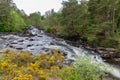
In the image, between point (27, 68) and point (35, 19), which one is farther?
point (35, 19)

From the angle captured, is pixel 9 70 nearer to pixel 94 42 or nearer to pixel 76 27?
pixel 94 42

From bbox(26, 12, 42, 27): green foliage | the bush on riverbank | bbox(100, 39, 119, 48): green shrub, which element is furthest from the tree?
the bush on riverbank

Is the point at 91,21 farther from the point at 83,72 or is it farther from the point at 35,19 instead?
the point at 35,19

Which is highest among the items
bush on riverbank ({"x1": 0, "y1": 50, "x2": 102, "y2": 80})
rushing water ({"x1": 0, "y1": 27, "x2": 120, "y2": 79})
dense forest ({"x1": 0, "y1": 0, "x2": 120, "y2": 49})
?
dense forest ({"x1": 0, "y1": 0, "x2": 120, "y2": 49})

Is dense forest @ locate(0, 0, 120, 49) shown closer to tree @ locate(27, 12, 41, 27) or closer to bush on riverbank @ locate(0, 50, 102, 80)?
bush on riverbank @ locate(0, 50, 102, 80)

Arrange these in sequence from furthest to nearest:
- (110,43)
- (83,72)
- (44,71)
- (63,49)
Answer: (110,43), (63,49), (44,71), (83,72)

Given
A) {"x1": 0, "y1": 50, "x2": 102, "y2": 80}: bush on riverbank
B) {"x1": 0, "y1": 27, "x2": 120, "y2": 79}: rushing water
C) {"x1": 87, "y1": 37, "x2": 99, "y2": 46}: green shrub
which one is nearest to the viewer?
{"x1": 0, "y1": 50, "x2": 102, "y2": 80}: bush on riverbank

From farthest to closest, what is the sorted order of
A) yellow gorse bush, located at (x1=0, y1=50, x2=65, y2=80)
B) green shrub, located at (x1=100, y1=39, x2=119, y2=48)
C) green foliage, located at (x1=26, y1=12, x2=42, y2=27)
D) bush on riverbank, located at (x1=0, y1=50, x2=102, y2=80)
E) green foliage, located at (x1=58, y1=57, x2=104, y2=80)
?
green foliage, located at (x1=26, y1=12, x2=42, y2=27)
green shrub, located at (x1=100, y1=39, x2=119, y2=48)
green foliage, located at (x1=58, y1=57, x2=104, y2=80)
bush on riverbank, located at (x1=0, y1=50, x2=102, y2=80)
yellow gorse bush, located at (x1=0, y1=50, x2=65, y2=80)

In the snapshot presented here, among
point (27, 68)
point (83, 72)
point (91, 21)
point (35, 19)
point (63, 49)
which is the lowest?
point (63, 49)

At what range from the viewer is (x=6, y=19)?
173 feet

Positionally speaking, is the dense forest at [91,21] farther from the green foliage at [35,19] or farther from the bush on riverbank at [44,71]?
the green foliage at [35,19]

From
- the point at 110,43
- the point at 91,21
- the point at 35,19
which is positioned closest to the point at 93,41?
the point at 110,43

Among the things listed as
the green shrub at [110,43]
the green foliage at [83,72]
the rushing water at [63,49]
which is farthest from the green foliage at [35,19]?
the green foliage at [83,72]

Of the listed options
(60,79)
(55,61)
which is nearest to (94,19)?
(55,61)
